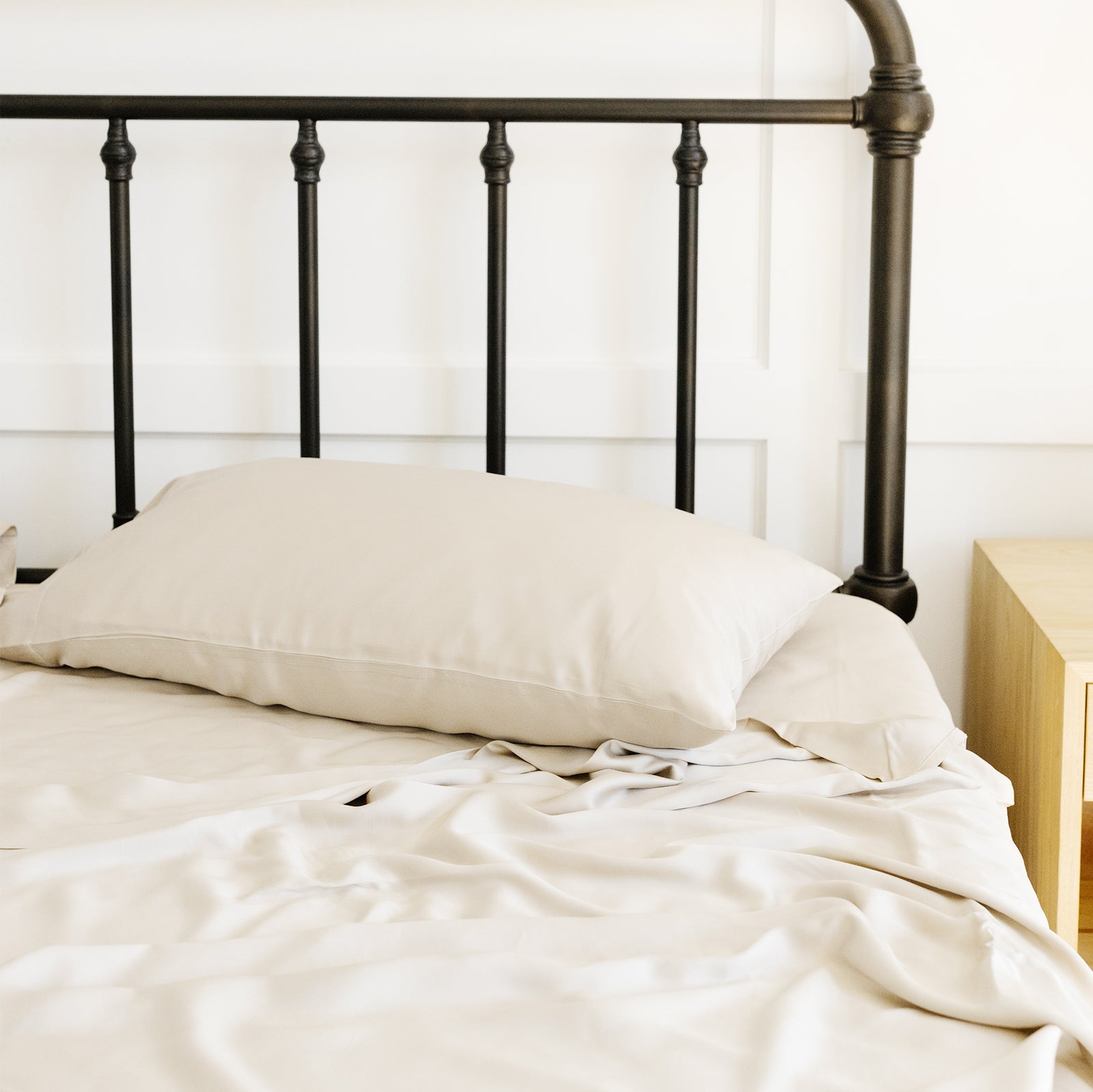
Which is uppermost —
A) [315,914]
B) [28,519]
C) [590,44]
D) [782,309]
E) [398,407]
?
[590,44]

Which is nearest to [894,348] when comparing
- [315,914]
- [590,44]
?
[590,44]

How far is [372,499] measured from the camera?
1.03 metres

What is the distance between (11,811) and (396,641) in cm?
30

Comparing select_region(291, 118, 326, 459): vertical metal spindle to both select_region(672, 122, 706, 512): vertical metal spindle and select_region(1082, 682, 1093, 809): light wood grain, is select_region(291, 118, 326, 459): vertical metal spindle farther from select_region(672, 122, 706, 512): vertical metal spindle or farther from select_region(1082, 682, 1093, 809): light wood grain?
select_region(1082, 682, 1093, 809): light wood grain

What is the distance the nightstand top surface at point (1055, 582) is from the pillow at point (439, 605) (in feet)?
0.72

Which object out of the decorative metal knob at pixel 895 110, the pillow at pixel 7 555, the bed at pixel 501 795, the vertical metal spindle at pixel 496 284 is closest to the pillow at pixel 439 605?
the bed at pixel 501 795

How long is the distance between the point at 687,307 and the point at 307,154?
50 cm

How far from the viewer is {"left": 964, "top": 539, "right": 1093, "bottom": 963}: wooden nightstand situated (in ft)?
3.27

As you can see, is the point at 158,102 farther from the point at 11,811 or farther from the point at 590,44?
the point at 11,811

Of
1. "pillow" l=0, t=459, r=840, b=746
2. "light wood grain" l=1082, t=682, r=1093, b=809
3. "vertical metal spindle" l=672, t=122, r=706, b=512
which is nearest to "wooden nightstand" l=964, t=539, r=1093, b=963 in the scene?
"light wood grain" l=1082, t=682, r=1093, b=809

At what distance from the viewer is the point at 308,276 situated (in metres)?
1.37

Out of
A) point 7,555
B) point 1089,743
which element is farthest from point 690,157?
point 7,555

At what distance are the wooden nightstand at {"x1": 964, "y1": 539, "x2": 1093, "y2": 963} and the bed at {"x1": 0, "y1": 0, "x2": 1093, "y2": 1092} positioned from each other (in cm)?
13

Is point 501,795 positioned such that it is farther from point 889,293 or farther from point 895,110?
point 895,110
